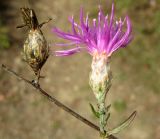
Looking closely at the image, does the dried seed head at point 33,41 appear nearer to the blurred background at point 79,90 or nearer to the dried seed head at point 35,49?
the dried seed head at point 35,49

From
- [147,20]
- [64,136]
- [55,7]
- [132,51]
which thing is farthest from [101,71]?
[55,7]

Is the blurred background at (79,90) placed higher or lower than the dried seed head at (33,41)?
lower

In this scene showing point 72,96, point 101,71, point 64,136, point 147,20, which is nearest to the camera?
point 101,71

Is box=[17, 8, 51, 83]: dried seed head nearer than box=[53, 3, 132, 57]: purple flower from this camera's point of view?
Yes

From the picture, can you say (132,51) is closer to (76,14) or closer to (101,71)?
(76,14)

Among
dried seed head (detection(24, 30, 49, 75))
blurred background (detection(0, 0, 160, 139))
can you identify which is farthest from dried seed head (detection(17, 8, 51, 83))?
blurred background (detection(0, 0, 160, 139))

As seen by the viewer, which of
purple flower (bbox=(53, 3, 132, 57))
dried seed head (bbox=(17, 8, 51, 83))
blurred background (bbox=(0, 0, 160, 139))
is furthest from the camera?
blurred background (bbox=(0, 0, 160, 139))

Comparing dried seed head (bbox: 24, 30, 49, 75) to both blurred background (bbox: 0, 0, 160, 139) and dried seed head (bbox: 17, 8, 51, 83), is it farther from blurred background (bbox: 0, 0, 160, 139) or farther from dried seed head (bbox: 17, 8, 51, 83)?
blurred background (bbox: 0, 0, 160, 139)

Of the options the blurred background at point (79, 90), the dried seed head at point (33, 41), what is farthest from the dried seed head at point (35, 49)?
the blurred background at point (79, 90)
